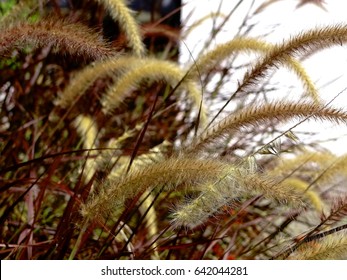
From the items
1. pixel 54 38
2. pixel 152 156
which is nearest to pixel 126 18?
pixel 152 156

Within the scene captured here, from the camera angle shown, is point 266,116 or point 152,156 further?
point 152,156

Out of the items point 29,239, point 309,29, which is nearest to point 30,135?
point 29,239

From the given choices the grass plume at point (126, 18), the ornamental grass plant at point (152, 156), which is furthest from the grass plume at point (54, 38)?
the grass plume at point (126, 18)

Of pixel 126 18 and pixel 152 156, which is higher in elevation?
pixel 126 18

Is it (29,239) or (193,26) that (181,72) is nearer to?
(29,239)

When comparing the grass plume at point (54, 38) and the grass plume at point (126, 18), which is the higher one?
the grass plume at point (126, 18)

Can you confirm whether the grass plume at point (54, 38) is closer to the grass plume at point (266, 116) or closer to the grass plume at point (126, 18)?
the grass plume at point (266, 116)

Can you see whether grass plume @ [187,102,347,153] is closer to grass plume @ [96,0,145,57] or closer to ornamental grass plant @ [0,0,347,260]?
ornamental grass plant @ [0,0,347,260]

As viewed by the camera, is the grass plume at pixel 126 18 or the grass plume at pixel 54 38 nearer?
the grass plume at pixel 54 38

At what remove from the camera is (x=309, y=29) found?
143 centimetres

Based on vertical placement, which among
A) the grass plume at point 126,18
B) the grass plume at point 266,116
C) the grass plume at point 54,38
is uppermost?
the grass plume at point 126,18

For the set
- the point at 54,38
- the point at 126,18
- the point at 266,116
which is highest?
the point at 126,18

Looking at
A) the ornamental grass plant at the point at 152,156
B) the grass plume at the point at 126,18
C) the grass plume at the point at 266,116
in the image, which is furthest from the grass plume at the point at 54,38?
the grass plume at the point at 126,18

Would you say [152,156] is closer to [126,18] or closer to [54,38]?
[126,18]
